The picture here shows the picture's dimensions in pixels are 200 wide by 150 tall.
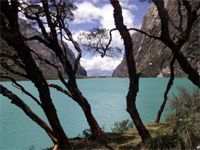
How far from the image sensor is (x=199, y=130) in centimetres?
474

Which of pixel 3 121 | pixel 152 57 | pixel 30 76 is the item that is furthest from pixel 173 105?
pixel 152 57

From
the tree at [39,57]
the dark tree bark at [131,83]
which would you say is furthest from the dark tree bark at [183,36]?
the tree at [39,57]

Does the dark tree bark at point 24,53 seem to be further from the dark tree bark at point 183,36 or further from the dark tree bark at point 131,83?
the dark tree bark at point 183,36

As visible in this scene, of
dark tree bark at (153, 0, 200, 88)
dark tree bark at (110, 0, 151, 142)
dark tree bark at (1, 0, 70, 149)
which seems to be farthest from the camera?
dark tree bark at (153, 0, 200, 88)

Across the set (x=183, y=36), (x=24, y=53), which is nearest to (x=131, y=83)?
(x=183, y=36)

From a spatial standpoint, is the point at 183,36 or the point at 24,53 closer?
Answer: the point at 24,53

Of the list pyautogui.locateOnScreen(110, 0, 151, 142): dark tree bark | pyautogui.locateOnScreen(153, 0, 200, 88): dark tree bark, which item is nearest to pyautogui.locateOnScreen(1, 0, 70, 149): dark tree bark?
pyautogui.locateOnScreen(110, 0, 151, 142): dark tree bark

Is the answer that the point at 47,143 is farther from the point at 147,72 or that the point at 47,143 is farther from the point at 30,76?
the point at 147,72

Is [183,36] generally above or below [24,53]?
above

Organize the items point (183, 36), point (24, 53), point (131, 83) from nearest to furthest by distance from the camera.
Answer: point (24, 53), point (131, 83), point (183, 36)

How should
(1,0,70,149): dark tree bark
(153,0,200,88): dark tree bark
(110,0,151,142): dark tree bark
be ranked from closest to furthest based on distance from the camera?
(1,0,70,149): dark tree bark
(110,0,151,142): dark tree bark
(153,0,200,88): dark tree bark

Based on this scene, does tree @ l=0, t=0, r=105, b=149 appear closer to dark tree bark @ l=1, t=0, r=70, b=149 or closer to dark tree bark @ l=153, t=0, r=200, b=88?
dark tree bark @ l=1, t=0, r=70, b=149

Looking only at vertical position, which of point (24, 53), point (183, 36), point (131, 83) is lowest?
point (131, 83)

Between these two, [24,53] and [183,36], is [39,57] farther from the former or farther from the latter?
[183,36]
